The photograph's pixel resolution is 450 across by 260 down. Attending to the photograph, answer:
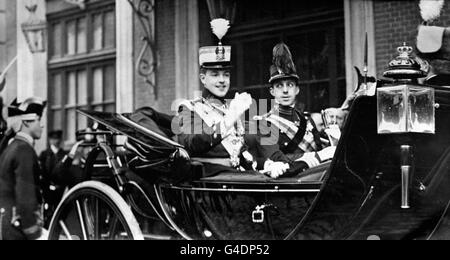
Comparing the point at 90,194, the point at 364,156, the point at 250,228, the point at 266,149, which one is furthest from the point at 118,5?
the point at 364,156

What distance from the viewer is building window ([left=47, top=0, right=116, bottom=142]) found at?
3.60m

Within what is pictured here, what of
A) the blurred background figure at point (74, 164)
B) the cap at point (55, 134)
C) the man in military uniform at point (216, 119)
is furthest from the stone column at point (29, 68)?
the man in military uniform at point (216, 119)

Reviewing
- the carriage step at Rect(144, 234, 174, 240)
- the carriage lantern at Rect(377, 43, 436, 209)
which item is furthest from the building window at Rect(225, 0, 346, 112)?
the carriage step at Rect(144, 234, 174, 240)

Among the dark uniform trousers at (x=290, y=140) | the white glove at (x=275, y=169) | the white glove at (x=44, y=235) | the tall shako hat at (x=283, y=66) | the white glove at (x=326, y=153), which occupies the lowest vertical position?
the white glove at (x=44, y=235)

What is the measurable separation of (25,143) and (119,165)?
0.60 m

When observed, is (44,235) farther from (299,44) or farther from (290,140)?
(299,44)

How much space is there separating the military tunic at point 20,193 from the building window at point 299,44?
127 cm

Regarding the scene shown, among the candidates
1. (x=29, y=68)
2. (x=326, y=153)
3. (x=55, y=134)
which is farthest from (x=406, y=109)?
(x=29, y=68)

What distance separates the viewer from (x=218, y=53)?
3.10 meters

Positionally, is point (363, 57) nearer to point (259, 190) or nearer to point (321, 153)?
point (321, 153)

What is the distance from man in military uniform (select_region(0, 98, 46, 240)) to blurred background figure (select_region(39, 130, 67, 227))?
0.05m

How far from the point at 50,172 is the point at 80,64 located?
2.04ft

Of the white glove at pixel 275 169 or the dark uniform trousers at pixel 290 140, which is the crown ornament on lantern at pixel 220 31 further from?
the white glove at pixel 275 169

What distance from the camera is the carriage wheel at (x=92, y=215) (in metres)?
3.28
